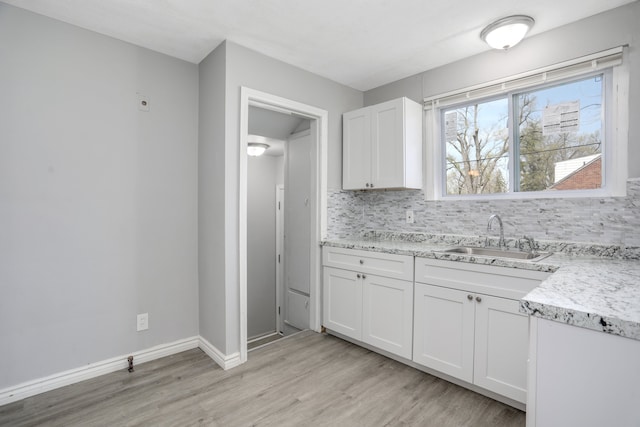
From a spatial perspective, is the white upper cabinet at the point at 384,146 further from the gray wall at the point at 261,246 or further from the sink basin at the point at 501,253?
the gray wall at the point at 261,246

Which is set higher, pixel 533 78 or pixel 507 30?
pixel 507 30

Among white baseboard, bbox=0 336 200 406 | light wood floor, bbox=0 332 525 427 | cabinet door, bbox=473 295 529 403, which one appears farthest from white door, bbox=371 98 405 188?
white baseboard, bbox=0 336 200 406

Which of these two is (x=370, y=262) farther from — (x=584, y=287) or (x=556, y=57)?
(x=556, y=57)

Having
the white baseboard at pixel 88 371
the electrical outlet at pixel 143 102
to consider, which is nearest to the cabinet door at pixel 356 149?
the electrical outlet at pixel 143 102

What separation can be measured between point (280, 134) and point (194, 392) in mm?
2674

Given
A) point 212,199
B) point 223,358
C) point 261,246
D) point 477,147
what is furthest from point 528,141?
point 261,246

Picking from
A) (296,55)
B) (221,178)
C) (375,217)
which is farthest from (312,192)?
(296,55)

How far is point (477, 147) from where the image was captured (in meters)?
2.77

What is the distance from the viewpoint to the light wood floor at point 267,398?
1.80m

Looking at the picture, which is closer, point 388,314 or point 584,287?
point 584,287

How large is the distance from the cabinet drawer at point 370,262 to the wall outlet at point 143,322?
157cm

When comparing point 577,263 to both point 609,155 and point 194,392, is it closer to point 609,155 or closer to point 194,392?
point 609,155

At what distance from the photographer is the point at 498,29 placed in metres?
2.13

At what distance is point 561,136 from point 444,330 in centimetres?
166
